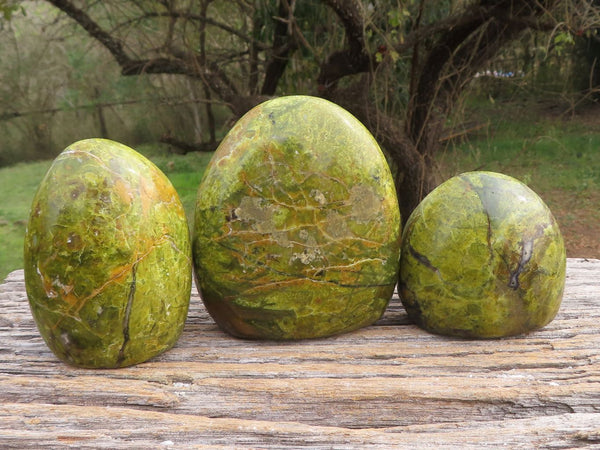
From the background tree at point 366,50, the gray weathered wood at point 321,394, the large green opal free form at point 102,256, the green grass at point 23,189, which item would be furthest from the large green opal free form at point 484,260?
the green grass at point 23,189

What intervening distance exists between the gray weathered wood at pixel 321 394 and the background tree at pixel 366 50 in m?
1.48

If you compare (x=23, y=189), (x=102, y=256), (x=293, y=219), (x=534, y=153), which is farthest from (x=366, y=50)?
(x=534, y=153)

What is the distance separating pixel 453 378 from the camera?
4.48ft

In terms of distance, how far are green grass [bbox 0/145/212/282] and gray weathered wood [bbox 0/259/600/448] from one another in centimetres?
178

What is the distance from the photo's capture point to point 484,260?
1464 mm

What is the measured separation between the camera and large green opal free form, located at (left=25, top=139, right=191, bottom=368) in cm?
128

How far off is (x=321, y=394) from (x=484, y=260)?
1.77 feet

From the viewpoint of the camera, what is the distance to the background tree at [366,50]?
259cm

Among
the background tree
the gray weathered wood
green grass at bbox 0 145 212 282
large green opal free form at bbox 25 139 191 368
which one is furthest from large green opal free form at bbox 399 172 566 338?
green grass at bbox 0 145 212 282

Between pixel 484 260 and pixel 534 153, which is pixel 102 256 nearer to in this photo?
pixel 484 260

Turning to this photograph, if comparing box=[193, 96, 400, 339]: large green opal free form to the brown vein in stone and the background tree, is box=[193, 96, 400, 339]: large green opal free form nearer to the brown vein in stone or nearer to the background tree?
the brown vein in stone

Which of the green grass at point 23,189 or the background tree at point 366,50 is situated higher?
the background tree at point 366,50

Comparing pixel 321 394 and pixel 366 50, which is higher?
pixel 366 50

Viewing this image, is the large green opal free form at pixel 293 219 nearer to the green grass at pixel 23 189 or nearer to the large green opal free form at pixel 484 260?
the large green opal free form at pixel 484 260
